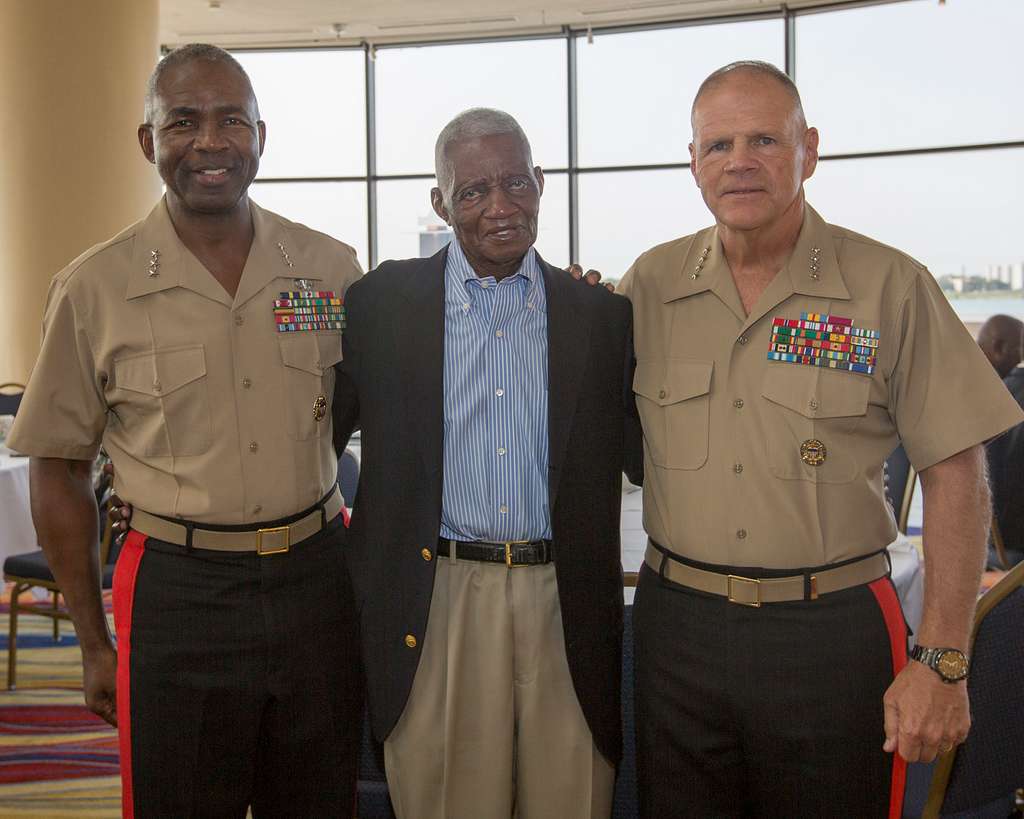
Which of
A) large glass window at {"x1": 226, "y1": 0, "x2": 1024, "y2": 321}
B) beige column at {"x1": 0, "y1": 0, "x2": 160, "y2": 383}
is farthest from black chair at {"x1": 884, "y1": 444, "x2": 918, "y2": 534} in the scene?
beige column at {"x1": 0, "y1": 0, "x2": 160, "y2": 383}

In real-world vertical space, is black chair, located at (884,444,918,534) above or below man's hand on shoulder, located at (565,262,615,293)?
below

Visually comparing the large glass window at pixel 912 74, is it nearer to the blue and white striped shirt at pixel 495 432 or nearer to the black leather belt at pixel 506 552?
the blue and white striped shirt at pixel 495 432

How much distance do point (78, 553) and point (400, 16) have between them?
7310mm

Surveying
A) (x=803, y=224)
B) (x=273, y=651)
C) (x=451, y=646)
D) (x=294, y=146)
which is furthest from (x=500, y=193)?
(x=294, y=146)

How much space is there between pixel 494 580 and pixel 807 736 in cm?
62

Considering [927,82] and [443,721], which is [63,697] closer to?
[443,721]

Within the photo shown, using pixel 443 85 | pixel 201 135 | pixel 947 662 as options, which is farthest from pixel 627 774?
pixel 443 85

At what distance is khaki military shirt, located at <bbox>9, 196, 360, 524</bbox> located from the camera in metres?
1.92

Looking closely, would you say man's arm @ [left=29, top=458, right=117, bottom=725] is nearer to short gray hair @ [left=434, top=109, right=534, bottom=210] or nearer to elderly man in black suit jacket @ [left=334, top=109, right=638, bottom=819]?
elderly man in black suit jacket @ [left=334, top=109, right=638, bottom=819]

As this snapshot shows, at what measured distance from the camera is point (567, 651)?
1847 millimetres

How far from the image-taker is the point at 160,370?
1928 millimetres

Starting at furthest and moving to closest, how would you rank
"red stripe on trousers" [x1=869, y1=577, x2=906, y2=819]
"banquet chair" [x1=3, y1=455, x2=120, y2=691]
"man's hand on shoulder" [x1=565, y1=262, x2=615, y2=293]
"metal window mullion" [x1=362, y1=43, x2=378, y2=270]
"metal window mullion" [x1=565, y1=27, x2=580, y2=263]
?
1. "metal window mullion" [x1=362, y1=43, x2=378, y2=270]
2. "metal window mullion" [x1=565, y1=27, x2=580, y2=263]
3. "banquet chair" [x1=3, y1=455, x2=120, y2=691]
4. "man's hand on shoulder" [x1=565, y1=262, x2=615, y2=293]
5. "red stripe on trousers" [x1=869, y1=577, x2=906, y2=819]

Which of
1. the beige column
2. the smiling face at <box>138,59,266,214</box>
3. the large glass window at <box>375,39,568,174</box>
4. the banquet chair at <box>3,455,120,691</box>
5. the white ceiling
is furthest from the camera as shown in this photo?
the large glass window at <box>375,39,568,174</box>

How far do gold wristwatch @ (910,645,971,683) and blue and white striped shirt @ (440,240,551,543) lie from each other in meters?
0.69
